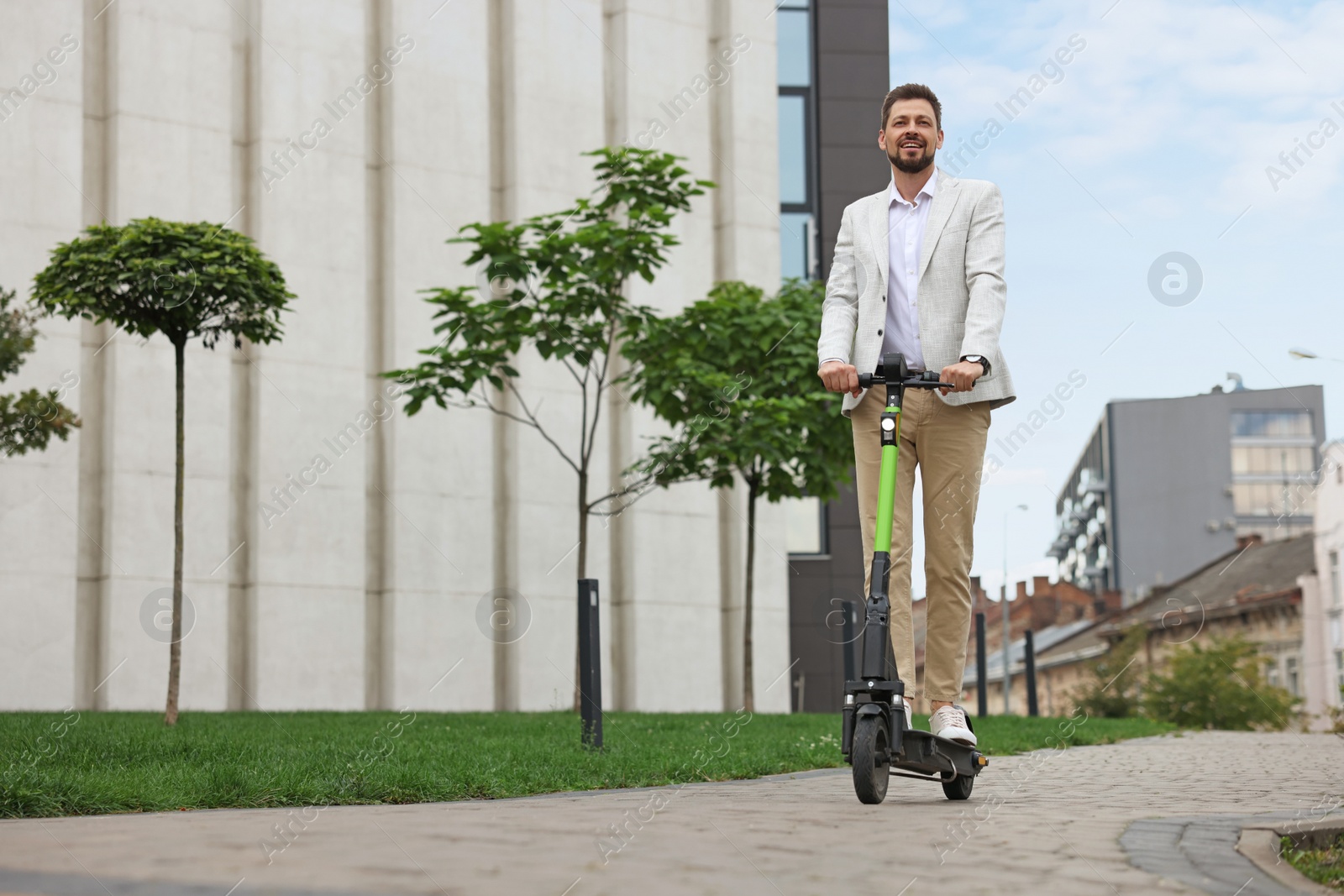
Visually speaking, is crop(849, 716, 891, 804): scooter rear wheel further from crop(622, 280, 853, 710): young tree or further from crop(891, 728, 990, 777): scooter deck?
crop(622, 280, 853, 710): young tree

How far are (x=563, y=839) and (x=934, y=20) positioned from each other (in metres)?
7.54

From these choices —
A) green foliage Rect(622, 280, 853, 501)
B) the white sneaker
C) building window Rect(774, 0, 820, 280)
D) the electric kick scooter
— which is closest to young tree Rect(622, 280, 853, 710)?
green foliage Rect(622, 280, 853, 501)

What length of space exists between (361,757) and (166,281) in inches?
203

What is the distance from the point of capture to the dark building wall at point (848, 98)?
28.6 metres

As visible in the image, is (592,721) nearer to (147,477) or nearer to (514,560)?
(147,477)

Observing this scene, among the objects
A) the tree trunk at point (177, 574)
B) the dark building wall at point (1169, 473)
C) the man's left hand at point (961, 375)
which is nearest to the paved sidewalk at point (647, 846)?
the man's left hand at point (961, 375)

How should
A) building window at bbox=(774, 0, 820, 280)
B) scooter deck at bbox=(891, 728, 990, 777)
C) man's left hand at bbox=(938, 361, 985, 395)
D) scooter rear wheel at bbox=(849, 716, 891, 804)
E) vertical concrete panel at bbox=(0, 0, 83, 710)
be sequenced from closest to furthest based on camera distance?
scooter rear wheel at bbox=(849, 716, 891, 804) → scooter deck at bbox=(891, 728, 990, 777) → man's left hand at bbox=(938, 361, 985, 395) → vertical concrete panel at bbox=(0, 0, 83, 710) → building window at bbox=(774, 0, 820, 280)

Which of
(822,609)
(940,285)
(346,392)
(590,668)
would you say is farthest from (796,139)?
(940,285)

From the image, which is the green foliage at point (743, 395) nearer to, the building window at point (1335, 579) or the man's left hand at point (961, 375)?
the man's left hand at point (961, 375)

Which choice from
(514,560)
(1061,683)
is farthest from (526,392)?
(1061,683)

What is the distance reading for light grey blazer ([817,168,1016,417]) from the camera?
18.4 ft

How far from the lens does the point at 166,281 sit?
10.8m

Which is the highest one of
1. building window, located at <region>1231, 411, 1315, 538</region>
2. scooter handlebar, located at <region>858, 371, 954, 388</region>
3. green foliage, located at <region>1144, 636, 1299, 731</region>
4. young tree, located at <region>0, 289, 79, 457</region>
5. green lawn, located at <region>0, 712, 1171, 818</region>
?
building window, located at <region>1231, 411, 1315, 538</region>

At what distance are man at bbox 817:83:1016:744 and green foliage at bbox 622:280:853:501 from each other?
30.2 feet
